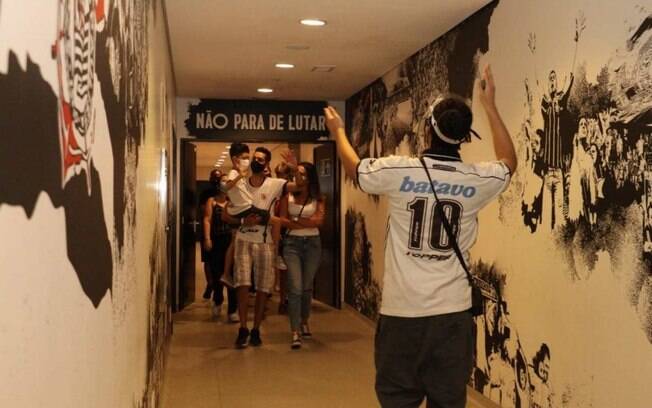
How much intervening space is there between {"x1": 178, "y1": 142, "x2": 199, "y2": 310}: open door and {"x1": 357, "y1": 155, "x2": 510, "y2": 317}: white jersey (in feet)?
20.1

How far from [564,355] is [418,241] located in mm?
1335

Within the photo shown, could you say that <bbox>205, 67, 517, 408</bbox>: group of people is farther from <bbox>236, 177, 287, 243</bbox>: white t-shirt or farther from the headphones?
<bbox>236, 177, 287, 243</bbox>: white t-shirt

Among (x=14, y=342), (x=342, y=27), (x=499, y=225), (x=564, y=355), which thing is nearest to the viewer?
(x=14, y=342)

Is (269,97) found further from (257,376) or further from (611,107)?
(611,107)

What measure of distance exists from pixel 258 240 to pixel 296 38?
1476 mm

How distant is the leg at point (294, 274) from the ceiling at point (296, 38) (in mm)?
1452

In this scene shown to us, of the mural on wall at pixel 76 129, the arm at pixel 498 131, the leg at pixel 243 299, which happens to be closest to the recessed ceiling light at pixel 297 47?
the leg at pixel 243 299

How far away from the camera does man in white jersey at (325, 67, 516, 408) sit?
2574 mm

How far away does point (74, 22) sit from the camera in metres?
1.10

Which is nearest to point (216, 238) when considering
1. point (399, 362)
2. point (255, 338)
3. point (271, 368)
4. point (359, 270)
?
point (359, 270)

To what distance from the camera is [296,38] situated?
18.0ft

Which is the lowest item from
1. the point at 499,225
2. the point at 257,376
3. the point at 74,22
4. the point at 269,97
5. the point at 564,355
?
the point at 257,376

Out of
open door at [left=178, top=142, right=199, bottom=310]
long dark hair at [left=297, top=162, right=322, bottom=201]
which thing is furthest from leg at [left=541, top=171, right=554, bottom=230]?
open door at [left=178, top=142, right=199, bottom=310]

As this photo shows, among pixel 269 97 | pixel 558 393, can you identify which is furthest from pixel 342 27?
pixel 269 97
